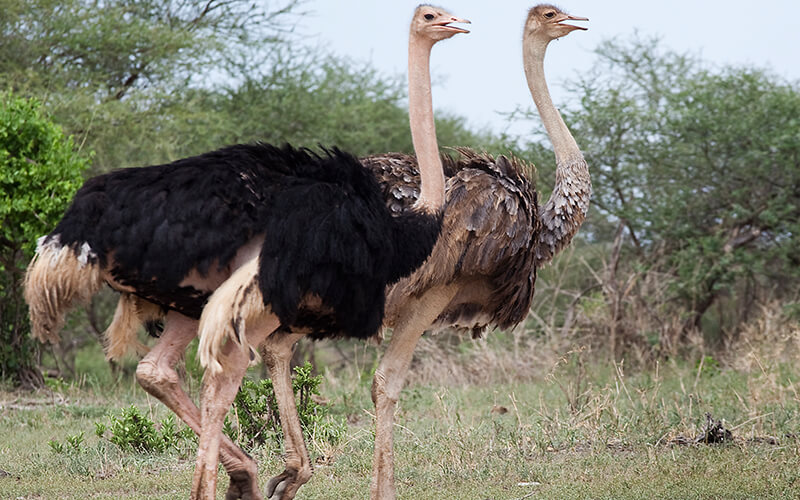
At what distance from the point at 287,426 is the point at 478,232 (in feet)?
4.44

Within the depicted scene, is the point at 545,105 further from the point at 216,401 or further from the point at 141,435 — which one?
the point at 141,435

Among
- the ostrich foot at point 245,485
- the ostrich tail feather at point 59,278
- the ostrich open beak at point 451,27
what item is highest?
the ostrich open beak at point 451,27

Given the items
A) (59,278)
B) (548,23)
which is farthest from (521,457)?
(59,278)

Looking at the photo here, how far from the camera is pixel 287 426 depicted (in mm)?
5008

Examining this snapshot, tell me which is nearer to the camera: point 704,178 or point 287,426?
point 287,426

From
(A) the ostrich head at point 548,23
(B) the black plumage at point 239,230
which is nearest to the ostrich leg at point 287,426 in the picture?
(B) the black plumage at point 239,230

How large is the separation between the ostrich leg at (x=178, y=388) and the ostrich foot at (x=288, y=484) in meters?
0.33

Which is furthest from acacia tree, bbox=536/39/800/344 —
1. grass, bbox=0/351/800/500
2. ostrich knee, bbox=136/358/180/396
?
ostrich knee, bbox=136/358/180/396

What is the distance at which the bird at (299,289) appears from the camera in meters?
3.81

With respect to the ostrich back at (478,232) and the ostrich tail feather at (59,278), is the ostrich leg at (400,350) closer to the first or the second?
the ostrich back at (478,232)

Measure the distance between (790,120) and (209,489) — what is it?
9.97 meters

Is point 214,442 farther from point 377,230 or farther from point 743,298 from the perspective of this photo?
point 743,298

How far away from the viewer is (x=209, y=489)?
391cm

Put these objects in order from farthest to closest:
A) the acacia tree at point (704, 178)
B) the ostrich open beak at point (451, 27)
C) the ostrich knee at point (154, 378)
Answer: the acacia tree at point (704, 178), the ostrich open beak at point (451, 27), the ostrich knee at point (154, 378)
